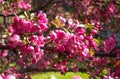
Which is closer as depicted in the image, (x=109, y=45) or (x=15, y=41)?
(x=15, y=41)

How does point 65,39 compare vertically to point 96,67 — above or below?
above

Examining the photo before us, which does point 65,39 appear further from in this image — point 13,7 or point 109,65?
point 13,7

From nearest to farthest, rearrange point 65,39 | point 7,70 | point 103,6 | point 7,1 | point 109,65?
point 65,39, point 109,65, point 7,70, point 7,1, point 103,6

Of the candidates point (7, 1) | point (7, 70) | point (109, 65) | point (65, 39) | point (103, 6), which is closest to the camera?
point (65, 39)

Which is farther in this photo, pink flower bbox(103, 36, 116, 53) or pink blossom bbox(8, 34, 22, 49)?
pink flower bbox(103, 36, 116, 53)

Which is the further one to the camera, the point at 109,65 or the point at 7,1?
the point at 7,1

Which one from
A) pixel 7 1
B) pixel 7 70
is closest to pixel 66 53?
pixel 7 70

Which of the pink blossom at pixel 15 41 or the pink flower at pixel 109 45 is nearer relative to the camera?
the pink blossom at pixel 15 41

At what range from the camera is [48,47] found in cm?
364

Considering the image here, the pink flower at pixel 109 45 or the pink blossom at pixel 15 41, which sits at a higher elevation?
the pink blossom at pixel 15 41

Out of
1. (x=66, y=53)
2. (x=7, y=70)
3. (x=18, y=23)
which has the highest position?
(x=18, y=23)

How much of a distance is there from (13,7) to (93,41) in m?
2.52

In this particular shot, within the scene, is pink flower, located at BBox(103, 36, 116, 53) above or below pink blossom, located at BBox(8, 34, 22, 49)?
below

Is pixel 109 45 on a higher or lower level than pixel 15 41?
lower
